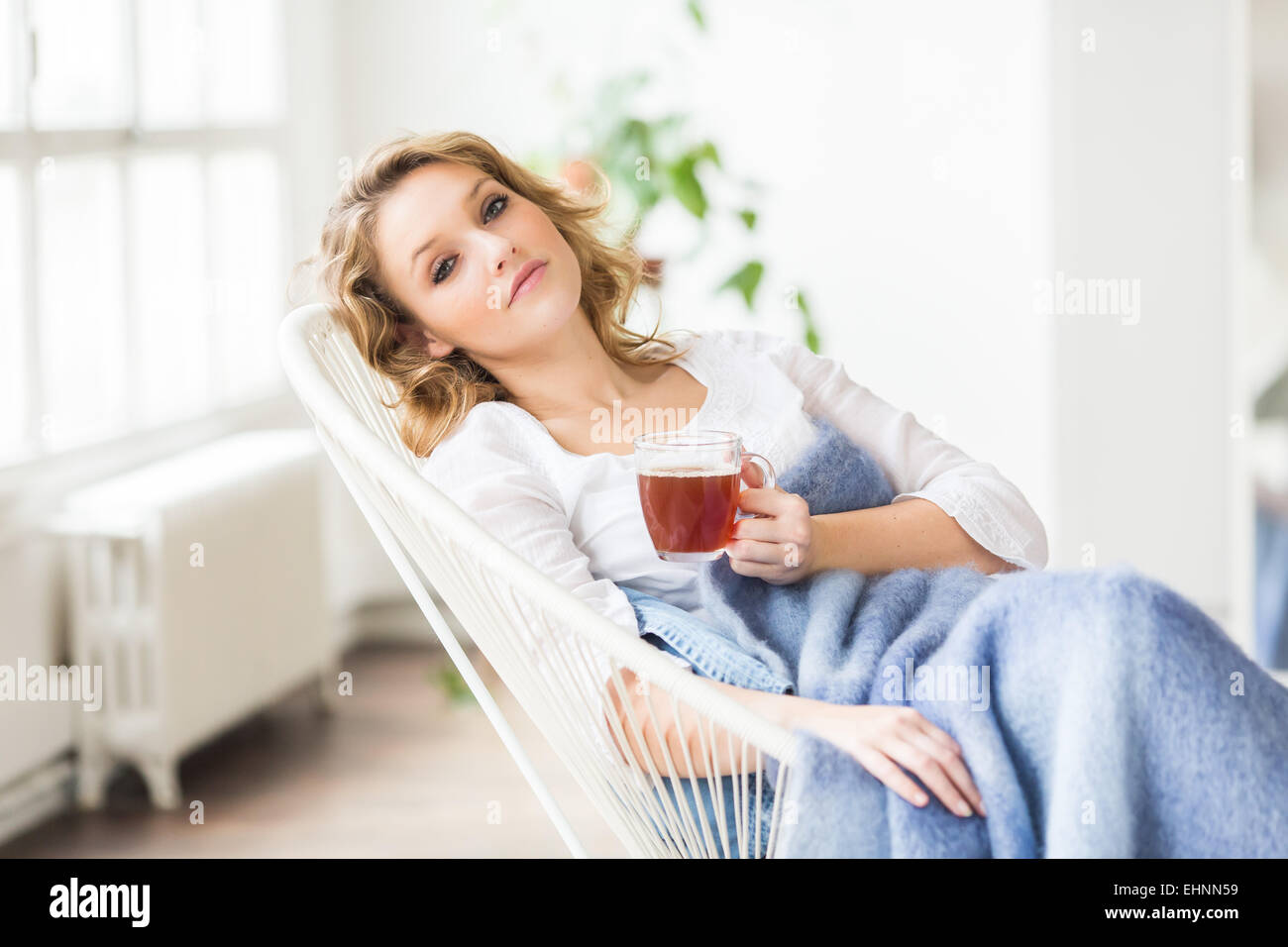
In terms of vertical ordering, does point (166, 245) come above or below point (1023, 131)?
below

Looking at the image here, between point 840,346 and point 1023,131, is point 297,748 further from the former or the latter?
point 1023,131

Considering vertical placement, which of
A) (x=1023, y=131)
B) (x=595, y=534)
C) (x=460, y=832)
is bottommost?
(x=460, y=832)

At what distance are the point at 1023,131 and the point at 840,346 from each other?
72 cm

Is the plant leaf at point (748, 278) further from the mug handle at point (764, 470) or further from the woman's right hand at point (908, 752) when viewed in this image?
the woman's right hand at point (908, 752)

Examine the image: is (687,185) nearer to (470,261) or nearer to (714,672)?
(470,261)

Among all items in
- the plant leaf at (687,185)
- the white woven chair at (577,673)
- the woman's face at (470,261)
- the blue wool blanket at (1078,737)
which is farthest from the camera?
the plant leaf at (687,185)

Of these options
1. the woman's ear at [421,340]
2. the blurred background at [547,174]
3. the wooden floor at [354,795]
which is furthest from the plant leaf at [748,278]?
the woman's ear at [421,340]

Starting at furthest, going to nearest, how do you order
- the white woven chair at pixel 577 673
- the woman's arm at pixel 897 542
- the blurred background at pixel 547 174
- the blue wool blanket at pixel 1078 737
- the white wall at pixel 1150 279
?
the white wall at pixel 1150 279
the blurred background at pixel 547 174
the woman's arm at pixel 897 542
the white woven chair at pixel 577 673
the blue wool blanket at pixel 1078 737

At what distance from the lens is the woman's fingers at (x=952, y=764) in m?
1.00

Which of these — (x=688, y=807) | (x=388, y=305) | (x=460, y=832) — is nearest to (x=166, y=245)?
(x=460, y=832)

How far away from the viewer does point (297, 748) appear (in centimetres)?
305

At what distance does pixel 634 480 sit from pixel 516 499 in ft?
0.47

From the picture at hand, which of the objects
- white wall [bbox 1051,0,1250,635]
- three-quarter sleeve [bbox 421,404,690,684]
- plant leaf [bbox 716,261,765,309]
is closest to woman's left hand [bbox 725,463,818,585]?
three-quarter sleeve [bbox 421,404,690,684]

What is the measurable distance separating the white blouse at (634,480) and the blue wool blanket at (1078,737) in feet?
0.93
